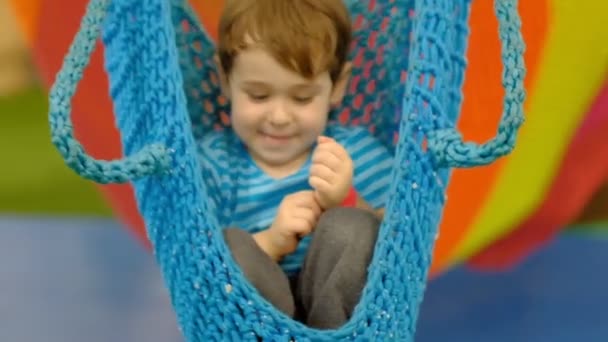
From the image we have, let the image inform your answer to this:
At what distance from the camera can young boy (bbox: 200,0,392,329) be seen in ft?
2.84

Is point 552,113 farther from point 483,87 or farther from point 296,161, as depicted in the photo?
point 296,161

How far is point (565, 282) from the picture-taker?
59.4 inches

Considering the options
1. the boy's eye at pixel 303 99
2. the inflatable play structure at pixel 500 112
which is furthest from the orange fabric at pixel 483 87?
the boy's eye at pixel 303 99

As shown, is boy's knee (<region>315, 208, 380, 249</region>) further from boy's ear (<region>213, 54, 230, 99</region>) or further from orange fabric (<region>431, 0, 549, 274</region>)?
orange fabric (<region>431, 0, 549, 274</region>)

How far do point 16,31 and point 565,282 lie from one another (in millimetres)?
1150

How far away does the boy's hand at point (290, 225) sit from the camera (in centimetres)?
91

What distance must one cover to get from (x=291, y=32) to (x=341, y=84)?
118mm

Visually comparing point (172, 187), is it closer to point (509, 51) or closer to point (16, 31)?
point (509, 51)

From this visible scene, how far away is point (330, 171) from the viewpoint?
0.91m

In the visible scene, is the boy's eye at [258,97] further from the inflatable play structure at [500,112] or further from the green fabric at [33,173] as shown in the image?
the green fabric at [33,173]

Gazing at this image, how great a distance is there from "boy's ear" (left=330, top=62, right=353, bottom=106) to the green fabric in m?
0.82

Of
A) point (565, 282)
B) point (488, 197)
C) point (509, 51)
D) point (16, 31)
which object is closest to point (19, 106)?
point (16, 31)

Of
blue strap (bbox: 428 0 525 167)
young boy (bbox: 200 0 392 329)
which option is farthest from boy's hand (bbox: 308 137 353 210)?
blue strap (bbox: 428 0 525 167)

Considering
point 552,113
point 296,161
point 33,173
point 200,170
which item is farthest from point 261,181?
point 33,173
